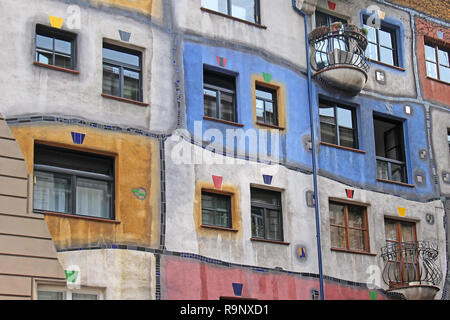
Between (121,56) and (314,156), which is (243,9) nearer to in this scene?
(121,56)

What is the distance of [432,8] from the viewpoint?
2442cm

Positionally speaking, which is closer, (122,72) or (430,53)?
(122,72)

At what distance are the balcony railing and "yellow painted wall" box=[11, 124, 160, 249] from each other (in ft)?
20.4

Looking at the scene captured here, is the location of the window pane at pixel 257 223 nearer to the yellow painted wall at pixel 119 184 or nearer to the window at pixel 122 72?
the yellow painted wall at pixel 119 184

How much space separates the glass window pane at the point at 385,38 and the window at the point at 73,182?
30.5 ft

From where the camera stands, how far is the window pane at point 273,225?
19078 millimetres

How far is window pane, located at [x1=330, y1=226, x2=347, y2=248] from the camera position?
65.5 feet

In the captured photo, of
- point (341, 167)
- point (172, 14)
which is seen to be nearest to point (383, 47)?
point (341, 167)

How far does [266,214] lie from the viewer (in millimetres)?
19156

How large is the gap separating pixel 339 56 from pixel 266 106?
7.96 ft

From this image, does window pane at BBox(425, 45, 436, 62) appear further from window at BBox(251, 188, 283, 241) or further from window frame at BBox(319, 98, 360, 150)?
window at BBox(251, 188, 283, 241)

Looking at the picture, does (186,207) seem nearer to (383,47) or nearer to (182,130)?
(182,130)

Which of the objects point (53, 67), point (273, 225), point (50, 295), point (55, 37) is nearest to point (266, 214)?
point (273, 225)

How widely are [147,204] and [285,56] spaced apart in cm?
565
